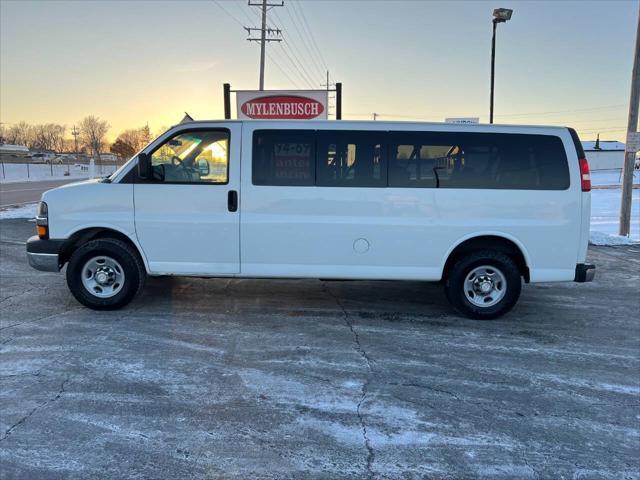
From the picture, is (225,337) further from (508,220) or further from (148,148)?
(508,220)

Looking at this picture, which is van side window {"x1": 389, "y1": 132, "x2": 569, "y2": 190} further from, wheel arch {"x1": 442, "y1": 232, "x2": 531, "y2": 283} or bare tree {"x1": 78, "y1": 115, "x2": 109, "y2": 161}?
bare tree {"x1": 78, "y1": 115, "x2": 109, "y2": 161}

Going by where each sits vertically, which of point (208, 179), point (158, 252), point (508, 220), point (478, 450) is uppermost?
point (208, 179)

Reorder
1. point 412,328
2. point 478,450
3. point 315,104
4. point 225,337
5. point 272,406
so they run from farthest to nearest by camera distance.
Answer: point 315,104
point 412,328
point 225,337
point 272,406
point 478,450

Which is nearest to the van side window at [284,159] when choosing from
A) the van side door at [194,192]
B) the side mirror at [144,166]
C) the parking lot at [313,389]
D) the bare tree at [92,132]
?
the van side door at [194,192]

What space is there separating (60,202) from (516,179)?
5241 mm

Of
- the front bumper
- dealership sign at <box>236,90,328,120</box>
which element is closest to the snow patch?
dealership sign at <box>236,90,328,120</box>

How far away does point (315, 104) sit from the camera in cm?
1318

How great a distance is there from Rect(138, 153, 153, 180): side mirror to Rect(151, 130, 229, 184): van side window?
0.08 metres

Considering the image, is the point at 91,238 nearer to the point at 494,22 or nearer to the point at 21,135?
the point at 494,22

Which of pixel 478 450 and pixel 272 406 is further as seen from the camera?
pixel 272 406

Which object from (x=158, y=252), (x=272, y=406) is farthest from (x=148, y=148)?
(x=272, y=406)

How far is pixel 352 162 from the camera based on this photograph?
5207 mm

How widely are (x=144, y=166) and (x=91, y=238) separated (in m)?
1.16

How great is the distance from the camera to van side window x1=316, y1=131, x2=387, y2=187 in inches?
204
